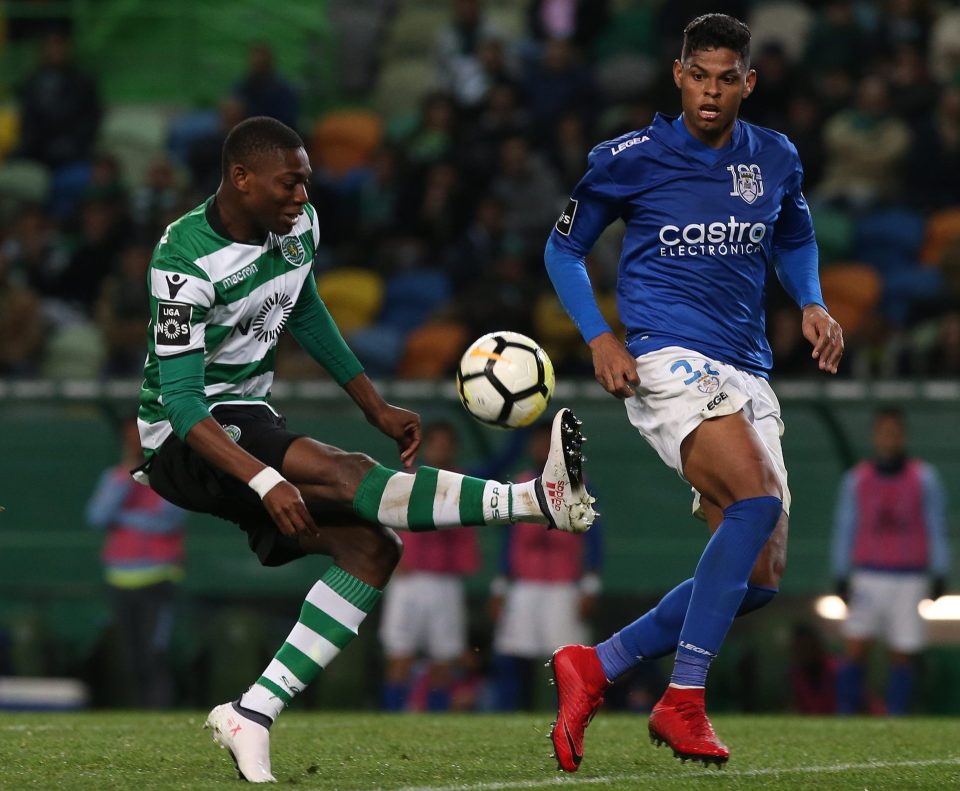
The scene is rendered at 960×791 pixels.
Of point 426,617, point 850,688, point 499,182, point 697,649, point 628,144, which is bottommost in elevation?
point 850,688

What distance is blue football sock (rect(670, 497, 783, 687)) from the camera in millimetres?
5195

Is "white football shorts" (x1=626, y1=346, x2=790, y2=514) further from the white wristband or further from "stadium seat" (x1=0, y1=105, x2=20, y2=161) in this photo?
"stadium seat" (x1=0, y1=105, x2=20, y2=161)

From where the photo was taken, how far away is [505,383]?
18.1ft

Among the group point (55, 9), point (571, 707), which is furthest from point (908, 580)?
point (55, 9)

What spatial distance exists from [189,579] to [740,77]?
7.06m

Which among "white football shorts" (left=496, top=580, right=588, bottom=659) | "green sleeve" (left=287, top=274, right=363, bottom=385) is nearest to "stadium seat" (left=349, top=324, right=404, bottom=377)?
"white football shorts" (left=496, top=580, right=588, bottom=659)

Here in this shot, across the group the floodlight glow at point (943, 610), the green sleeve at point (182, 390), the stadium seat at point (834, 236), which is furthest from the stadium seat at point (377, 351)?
the green sleeve at point (182, 390)

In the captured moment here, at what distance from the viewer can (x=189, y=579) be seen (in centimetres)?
1162

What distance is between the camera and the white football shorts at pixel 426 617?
1092cm

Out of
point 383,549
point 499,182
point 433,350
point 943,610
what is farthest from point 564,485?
point 499,182

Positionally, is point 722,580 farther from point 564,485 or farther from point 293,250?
point 293,250

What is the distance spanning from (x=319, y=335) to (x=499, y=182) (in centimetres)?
812

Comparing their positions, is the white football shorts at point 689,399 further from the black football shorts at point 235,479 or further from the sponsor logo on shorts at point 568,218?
the black football shorts at point 235,479

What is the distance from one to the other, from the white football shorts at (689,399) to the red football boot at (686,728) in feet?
2.22
